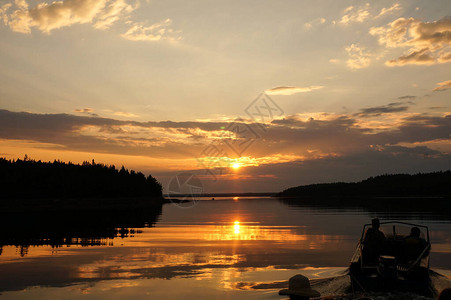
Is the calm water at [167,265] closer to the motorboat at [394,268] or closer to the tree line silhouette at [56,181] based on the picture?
the motorboat at [394,268]

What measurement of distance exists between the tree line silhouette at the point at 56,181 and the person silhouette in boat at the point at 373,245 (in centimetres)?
12401

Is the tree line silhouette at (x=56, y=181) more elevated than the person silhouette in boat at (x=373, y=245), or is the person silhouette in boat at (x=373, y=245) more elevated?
the tree line silhouette at (x=56, y=181)

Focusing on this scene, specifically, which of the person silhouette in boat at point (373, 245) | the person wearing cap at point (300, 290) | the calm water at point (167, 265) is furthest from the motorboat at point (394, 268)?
the calm water at point (167, 265)

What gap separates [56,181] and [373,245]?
447 feet

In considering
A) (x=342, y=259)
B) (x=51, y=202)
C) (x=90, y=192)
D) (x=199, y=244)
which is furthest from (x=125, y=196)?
(x=342, y=259)

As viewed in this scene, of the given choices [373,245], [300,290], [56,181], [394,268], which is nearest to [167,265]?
[300,290]

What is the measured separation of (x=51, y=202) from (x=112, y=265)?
10600 centimetres

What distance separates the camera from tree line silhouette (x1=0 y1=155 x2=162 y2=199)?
121 metres

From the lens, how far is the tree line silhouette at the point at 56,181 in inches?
4778

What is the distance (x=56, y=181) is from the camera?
5325 inches

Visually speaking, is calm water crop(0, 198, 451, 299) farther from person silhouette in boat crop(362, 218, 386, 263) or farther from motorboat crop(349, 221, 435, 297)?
person silhouette in boat crop(362, 218, 386, 263)

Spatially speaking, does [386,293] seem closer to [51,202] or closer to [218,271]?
[218,271]

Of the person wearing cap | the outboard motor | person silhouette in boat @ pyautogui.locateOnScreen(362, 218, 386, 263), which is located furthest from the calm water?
the outboard motor

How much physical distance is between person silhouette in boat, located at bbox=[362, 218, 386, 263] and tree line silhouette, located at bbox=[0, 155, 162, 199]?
124012 mm
